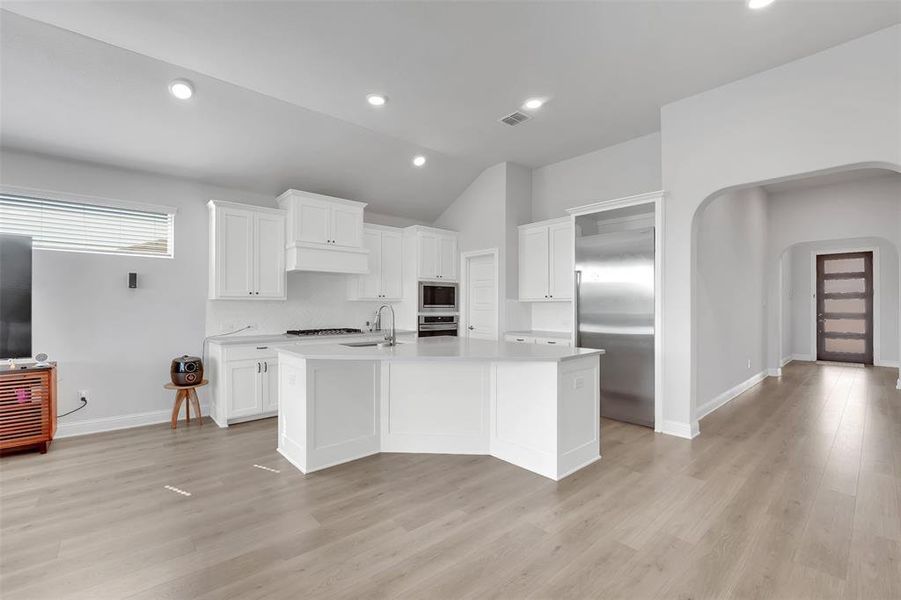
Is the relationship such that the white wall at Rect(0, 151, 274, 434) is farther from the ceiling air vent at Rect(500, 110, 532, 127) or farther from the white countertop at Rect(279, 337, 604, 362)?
the ceiling air vent at Rect(500, 110, 532, 127)

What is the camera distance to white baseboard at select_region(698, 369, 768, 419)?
4685 mm

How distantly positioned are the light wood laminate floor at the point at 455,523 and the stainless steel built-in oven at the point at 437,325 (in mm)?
2697

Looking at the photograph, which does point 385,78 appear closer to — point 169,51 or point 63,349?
point 169,51

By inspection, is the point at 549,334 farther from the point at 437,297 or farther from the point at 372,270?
the point at 372,270

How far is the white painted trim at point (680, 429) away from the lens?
13.0 ft

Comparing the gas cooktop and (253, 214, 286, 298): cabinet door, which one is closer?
(253, 214, 286, 298): cabinet door

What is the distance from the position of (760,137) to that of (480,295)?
3.67 meters

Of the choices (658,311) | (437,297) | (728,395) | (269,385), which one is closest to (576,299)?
(658,311)

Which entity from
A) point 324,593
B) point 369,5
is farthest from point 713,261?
point 324,593

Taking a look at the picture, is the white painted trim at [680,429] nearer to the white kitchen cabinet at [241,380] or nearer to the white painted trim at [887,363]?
the white kitchen cabinet at [241,380]

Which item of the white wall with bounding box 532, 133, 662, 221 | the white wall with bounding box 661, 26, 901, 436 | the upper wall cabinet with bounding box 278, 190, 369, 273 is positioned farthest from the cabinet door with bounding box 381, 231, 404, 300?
the white wall with bounding box 661, 26, 901, 436

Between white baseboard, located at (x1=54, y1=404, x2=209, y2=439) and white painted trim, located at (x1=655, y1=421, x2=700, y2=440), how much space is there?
5.12 meters

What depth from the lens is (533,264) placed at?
5.63 meters

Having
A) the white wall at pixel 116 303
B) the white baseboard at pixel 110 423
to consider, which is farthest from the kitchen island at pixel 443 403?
the white wall at pixel 116 303
